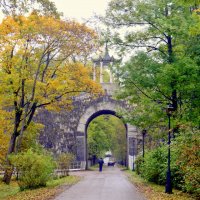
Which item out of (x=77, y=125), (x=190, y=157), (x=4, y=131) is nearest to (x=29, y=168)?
(x=4, y=131)

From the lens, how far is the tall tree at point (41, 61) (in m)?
18.8

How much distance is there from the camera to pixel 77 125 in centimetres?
3522

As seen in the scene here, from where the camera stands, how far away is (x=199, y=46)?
15.9 meters

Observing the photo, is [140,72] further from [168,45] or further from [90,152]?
[90,152]

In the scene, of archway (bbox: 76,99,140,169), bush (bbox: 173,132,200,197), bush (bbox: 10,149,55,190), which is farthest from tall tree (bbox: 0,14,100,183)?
archway (bbox: 76,99,140,169)

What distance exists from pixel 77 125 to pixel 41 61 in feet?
52.3

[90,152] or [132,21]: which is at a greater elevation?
[132,21]

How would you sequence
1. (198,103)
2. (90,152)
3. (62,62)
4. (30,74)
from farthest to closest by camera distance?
(90,152) → (62,62) → (30,74) → (198,103)

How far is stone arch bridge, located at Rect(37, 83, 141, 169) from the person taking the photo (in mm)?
34688

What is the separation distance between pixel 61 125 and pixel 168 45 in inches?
776

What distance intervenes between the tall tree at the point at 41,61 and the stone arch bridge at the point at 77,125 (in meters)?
13.5

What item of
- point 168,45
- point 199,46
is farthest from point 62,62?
point 199,46

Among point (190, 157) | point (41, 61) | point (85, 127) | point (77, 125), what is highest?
point (41, 61)

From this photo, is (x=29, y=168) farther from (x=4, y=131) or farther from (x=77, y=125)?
(x=77, y=125)
